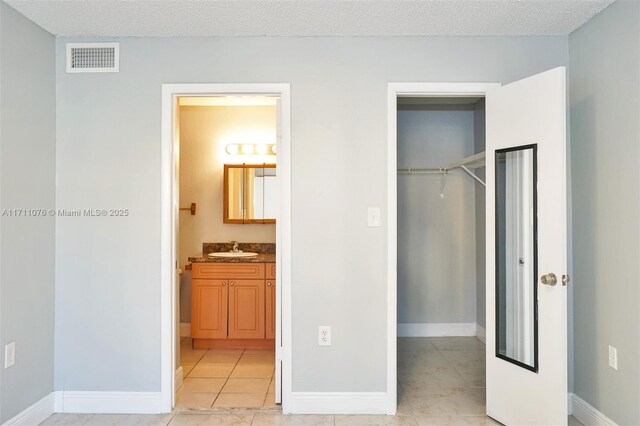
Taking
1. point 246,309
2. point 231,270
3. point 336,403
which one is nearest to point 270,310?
point 246,309

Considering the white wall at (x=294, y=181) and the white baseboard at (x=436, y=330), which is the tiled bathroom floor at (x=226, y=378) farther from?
the white baseboard at (x=436, y=330)

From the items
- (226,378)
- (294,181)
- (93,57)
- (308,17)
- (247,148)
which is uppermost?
(308,17)

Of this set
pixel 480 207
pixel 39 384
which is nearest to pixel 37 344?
pixel 39 384

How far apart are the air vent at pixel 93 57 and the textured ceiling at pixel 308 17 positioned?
79 mm

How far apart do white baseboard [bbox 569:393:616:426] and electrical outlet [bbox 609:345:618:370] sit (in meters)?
0.31

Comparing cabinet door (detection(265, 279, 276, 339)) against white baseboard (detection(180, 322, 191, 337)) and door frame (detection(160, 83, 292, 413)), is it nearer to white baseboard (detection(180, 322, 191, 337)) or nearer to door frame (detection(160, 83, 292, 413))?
white baseboard (detection(180, 322, 191, 337))

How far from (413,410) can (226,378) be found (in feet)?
4.79

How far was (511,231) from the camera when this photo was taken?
267cm

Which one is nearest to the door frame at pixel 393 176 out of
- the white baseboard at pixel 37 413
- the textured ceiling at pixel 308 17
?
the textured ceiling at pixel 308 17

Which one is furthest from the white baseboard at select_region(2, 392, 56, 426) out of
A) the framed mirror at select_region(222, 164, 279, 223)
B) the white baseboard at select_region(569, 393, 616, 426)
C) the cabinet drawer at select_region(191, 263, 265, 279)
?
the white baseboard at select_region(569, 393, 616, 426)

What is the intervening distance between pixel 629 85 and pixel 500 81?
0.74 metres

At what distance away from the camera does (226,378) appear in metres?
3.45

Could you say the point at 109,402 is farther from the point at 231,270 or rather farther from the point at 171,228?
the point at 231,270

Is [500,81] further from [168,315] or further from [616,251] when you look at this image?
[168,315]
